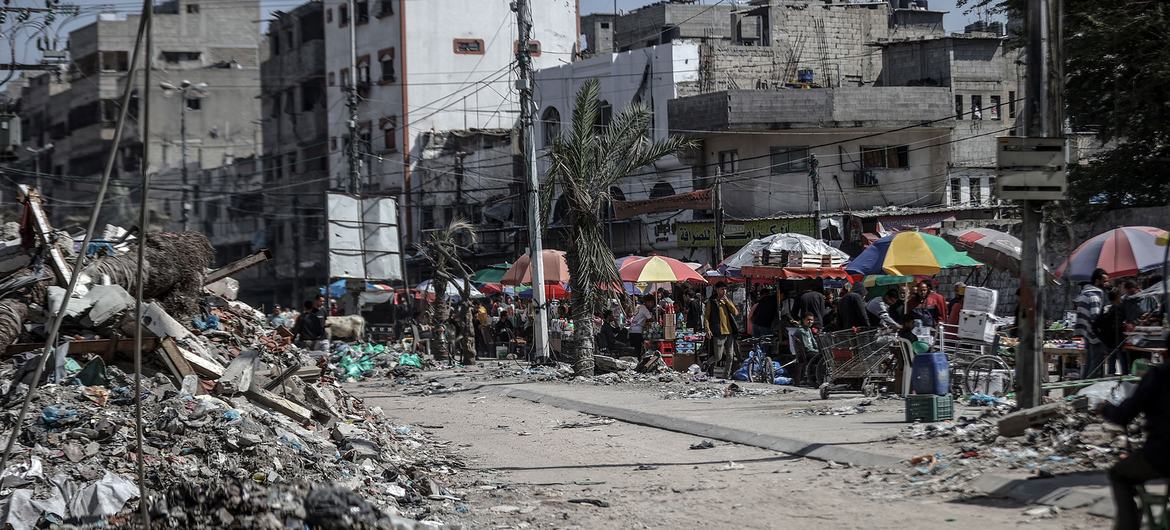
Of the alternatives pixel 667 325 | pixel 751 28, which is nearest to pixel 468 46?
pixel 751 28

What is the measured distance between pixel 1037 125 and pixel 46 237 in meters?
11.3

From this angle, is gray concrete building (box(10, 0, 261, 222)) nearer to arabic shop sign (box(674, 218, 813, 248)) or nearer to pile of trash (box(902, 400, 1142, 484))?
arabic shop sign (box(674, 218, 813, 248))

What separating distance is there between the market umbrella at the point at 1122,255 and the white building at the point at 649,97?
2680 cm

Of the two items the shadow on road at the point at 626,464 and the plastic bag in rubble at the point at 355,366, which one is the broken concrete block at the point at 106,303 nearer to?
the shadow on road at the point at 626,464

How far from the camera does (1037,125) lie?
11.5 m

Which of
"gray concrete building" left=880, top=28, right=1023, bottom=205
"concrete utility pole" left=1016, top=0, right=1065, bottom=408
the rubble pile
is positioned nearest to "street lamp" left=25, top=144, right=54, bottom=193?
"concrete utility pole" left=1016, top=0, right=1065, bottom=408

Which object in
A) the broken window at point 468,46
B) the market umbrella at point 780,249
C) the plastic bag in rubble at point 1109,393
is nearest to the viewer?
the plastic bag in rubble at point 1109,393

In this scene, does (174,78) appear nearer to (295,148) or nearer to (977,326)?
(295,148)

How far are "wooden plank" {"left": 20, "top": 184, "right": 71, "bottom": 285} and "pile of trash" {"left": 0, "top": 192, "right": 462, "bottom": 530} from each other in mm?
27

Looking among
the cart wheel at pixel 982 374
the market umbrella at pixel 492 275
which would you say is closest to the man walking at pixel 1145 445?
the cart wheel at pixel 982 374

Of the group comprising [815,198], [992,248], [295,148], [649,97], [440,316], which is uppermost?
[295,148]

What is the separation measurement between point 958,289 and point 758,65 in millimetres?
29811

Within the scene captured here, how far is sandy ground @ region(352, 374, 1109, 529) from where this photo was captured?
830cm

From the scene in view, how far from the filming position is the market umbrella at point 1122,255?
57.1ft
